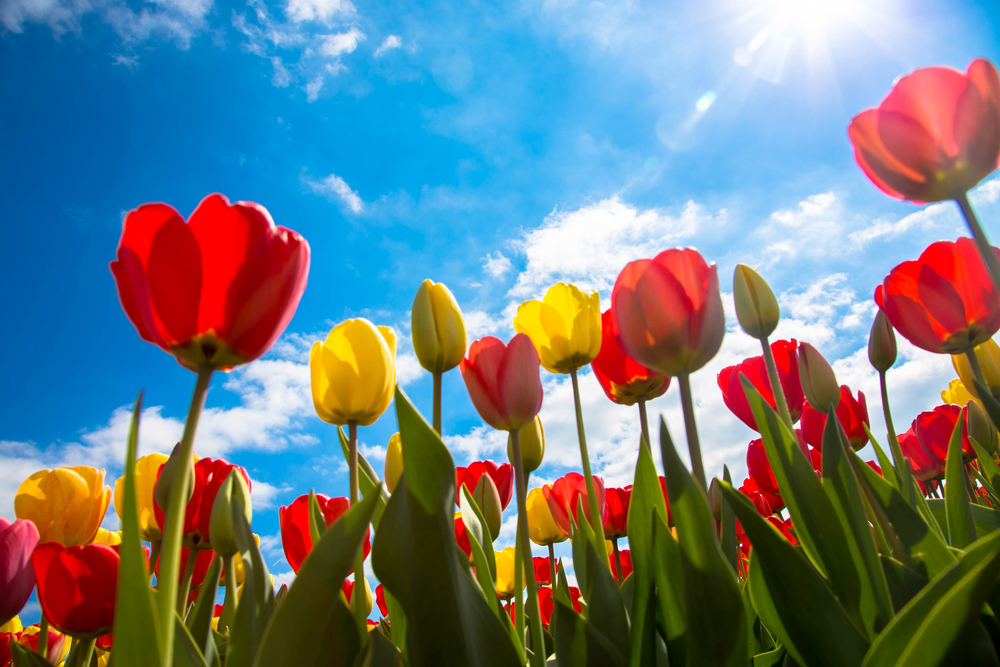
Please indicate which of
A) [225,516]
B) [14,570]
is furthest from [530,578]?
[14,570]

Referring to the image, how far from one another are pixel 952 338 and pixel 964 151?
0.67m

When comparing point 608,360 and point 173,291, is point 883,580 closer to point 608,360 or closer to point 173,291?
point 608,360

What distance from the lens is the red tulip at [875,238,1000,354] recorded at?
1.35 m

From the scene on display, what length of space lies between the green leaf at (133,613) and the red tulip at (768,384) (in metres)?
1.47

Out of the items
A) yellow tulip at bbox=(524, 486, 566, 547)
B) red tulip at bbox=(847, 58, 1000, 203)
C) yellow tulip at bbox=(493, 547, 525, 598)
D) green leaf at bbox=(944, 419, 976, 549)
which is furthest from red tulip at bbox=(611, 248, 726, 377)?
yellow tulip at bbox=(493, 547, 525, 598)

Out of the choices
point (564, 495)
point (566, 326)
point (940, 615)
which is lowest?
point (940, 615)

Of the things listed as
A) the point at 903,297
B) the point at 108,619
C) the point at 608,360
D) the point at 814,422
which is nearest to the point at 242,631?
the point at 108,619

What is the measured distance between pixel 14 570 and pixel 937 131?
210cm

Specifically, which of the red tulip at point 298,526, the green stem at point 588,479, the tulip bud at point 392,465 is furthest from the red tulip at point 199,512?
the green stem at point 588,479

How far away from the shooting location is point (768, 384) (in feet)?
5.44

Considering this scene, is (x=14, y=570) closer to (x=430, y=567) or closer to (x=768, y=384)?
(x=430, y=567)

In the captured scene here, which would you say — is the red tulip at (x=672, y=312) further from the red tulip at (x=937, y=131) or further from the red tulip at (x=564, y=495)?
the red tulip at (x=564, y=495)

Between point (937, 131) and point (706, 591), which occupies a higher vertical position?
point (937, 131)

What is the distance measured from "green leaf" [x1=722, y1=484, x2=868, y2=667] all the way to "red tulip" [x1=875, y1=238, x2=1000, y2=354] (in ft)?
3.18
